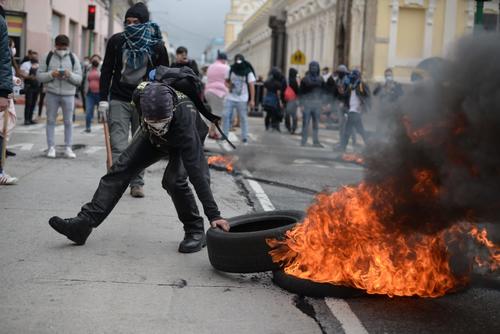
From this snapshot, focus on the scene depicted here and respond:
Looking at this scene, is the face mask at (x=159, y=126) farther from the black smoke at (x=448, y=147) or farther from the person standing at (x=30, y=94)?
the person standing at (x=30, y=94)

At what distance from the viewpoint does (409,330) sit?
13.3 feet

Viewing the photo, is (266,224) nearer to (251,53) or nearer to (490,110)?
(490,110)

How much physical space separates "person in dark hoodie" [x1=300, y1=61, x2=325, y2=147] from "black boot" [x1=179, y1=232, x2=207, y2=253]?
11.4 m

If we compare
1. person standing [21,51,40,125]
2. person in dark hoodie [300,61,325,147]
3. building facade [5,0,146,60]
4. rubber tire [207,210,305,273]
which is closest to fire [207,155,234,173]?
person in dark hoodie [300,61,325,147]

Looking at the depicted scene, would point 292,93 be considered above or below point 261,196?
above

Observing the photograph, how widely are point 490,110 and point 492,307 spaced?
1294mm

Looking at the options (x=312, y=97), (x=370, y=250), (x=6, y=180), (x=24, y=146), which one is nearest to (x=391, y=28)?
(x=312, y=97)

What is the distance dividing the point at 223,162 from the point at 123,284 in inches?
298

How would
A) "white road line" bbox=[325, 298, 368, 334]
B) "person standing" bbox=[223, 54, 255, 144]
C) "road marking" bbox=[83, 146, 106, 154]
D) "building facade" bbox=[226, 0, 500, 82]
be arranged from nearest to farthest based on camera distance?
"white road line" bbox=[325, 298, 368, 334]
"road marking" bbox=[83, 146, 106, 154]
"person standing" bbox=[223, 54, 255, 144]
"building facade" bbox=[226, 0, 500, 82]

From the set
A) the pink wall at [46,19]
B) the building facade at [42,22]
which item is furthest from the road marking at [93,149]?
the pink wall at [46,19]

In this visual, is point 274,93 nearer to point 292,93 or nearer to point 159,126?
point 292,93

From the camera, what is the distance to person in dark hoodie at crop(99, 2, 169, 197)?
7.46m

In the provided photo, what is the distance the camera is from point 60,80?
35.8ft

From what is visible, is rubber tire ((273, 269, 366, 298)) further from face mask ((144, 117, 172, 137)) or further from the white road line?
face mask ((144, 117, 172, 137))
